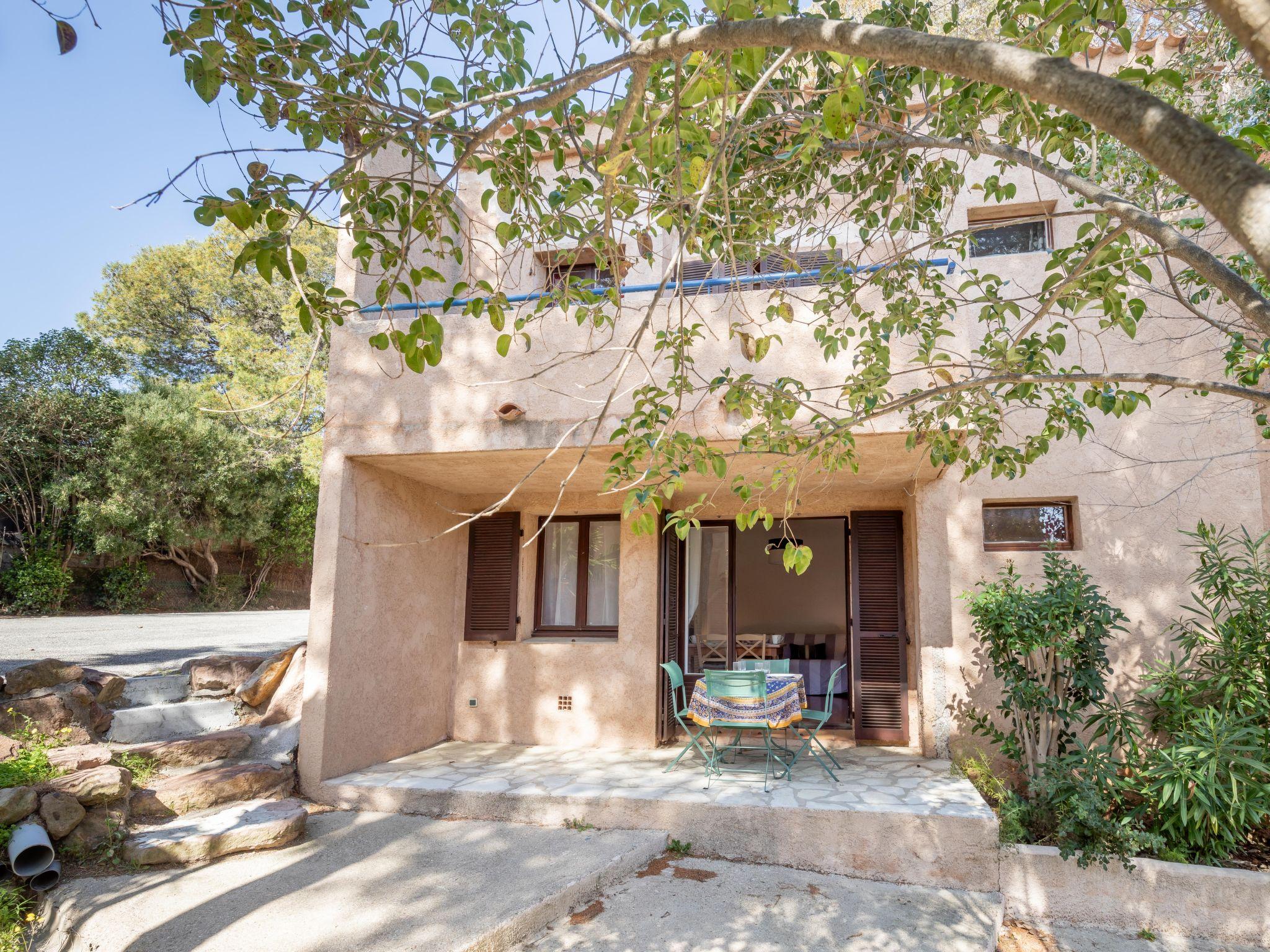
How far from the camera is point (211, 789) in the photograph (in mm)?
5434

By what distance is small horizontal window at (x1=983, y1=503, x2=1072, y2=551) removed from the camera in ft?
21.0

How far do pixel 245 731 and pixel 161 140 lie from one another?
16.2ft

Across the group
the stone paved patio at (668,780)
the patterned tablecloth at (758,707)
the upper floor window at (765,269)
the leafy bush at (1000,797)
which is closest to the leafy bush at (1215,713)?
the leafy bush at (1000,797)

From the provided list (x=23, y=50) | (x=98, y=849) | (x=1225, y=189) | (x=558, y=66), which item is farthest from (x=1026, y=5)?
(x=98, y=849)

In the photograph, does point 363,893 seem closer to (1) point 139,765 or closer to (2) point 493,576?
(1) point 139,765

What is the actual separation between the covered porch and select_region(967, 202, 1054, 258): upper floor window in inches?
195

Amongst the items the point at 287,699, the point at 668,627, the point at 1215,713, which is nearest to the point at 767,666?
the point at 668,627

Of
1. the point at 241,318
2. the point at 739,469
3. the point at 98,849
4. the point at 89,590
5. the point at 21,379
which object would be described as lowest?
the point at 98,849

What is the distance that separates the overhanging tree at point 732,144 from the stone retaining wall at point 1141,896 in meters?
2.58

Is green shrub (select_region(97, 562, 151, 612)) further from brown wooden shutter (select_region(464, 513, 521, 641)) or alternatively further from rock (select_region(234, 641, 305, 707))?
brown wooden shutter (select_region(464, 513, 521, 641))

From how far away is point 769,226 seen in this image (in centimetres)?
426

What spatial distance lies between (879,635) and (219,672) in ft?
21.8

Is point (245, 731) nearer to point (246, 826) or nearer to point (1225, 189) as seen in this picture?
point (246, 826)

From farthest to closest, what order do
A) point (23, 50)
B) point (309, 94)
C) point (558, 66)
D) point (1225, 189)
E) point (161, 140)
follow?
point (161, 140)
point (558, 66)
point (309, 94)
point (23, 50)
point (1225, 189)
